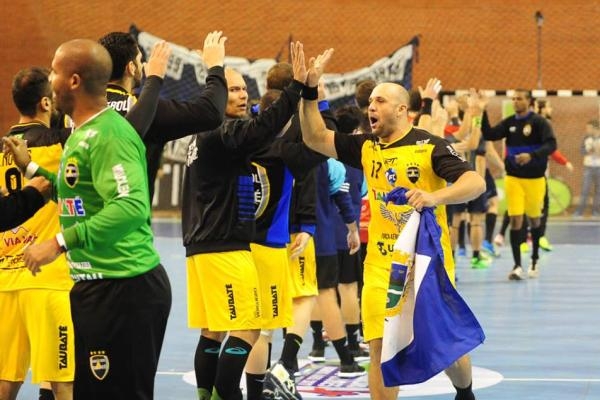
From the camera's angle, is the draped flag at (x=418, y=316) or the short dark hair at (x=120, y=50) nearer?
the short dark hair at (x=120, y=50)

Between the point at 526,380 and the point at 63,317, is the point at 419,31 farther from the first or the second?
the point at 63,317

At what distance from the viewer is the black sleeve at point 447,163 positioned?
6.53 metres

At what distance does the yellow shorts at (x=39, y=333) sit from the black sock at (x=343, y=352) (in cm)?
319

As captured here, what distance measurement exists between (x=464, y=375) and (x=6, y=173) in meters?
2.88

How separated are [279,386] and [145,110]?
12.0 ft

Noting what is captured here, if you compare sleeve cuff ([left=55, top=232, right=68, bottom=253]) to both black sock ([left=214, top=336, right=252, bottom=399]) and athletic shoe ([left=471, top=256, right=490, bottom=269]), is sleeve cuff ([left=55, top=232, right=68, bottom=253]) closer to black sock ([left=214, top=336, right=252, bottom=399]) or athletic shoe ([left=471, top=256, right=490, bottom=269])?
black sock ([left=214, top=336, right=252, bottom=399])

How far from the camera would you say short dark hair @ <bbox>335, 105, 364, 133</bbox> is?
9297 mm

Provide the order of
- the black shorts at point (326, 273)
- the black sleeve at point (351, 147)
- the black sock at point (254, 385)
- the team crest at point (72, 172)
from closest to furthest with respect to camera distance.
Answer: the team crest at point (72, 172), the black sleeve at point (351, 147), the black sock at point (254, 385), the black shorts at point (326, 273)

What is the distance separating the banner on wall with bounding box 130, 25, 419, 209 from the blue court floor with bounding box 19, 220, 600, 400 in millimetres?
7871

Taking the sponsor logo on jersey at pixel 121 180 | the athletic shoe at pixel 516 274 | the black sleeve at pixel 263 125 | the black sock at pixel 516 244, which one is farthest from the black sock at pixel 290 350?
the black sock at pixel 516 244

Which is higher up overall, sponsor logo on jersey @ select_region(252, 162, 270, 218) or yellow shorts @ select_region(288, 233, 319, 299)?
sponsor logo on jersey @ select_region(252, 162, 270, 218)

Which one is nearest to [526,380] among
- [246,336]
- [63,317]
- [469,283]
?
[246,336]

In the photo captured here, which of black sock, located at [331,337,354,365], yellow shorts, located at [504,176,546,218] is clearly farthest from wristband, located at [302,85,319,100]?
yellow shorts, located at [504,176,546,218]

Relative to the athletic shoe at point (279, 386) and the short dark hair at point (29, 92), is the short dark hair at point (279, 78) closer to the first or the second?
the athletic shoe at point (279, 386)
